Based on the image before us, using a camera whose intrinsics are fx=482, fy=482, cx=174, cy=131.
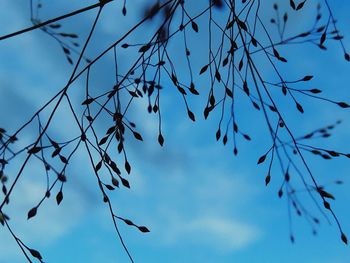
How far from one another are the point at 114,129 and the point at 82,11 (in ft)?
1.75

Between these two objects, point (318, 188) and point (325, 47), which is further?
point (325, 47)

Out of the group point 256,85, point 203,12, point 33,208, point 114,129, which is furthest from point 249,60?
point 33,208

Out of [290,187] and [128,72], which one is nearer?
[128,72]

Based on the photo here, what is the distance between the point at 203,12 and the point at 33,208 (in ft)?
3.77

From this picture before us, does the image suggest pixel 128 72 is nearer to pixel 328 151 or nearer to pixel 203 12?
pixel 203 12

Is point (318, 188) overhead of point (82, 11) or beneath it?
beneath

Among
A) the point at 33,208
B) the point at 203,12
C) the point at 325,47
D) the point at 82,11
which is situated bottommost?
the point at 33,208

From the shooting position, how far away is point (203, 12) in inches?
87.9

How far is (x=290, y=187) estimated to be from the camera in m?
2.41

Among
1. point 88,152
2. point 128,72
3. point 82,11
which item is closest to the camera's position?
point 82,11

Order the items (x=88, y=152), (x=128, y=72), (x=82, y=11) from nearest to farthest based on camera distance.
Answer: (x=82, y=11) → (x=88, y=152) → (x=128, y=72)

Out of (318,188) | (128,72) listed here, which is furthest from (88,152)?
(318,188)

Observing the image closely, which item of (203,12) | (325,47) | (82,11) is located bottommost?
(82,11)

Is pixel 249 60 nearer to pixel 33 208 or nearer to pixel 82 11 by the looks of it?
pixel 82 11
